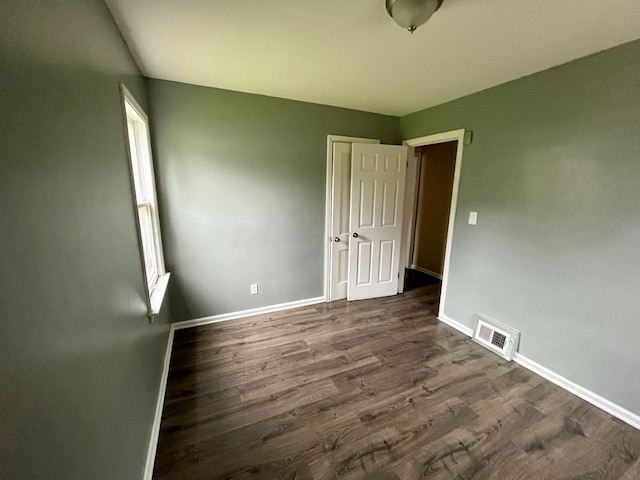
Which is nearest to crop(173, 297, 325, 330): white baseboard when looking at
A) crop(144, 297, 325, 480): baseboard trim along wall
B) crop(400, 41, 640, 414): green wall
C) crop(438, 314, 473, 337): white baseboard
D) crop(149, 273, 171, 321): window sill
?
crop(144, 297, 325, 480): baseboard trim along wall

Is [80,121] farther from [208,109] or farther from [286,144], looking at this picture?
[286,144]

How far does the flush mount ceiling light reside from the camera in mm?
1201

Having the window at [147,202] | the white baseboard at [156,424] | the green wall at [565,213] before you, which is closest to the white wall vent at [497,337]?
the green wall at [565,213]

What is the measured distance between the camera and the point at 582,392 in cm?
189

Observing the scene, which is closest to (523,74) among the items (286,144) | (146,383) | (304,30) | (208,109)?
(304,30)

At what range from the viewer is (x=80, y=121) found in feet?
2.98

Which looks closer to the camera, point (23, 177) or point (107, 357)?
point (23, 177)

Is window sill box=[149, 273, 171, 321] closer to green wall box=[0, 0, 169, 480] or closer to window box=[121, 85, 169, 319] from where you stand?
window box=[121, 85, 169, 319]

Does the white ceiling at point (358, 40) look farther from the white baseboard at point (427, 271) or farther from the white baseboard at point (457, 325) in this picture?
the white baseboard at point (427, 271)

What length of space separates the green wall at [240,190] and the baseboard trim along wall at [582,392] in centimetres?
215

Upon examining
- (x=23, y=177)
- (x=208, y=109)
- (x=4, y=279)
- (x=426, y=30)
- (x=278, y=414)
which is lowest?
(x=278, y=414)

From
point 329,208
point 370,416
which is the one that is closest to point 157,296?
point 370,416

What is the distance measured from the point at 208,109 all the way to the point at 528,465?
11.3ft

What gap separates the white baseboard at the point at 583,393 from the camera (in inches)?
66.5
